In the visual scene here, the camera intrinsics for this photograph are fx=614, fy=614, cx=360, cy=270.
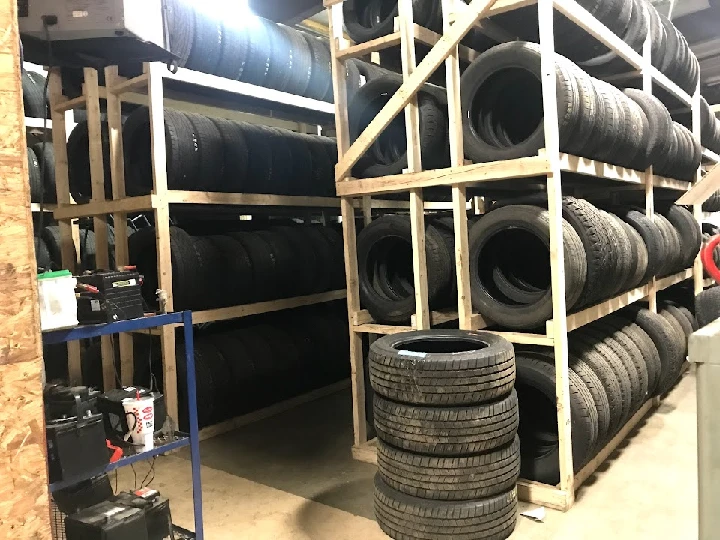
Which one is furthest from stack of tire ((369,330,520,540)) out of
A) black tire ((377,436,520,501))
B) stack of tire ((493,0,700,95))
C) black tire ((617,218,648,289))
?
stack of tire ((493,0,700,95))

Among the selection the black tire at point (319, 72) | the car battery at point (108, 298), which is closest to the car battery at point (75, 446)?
the car battery at point (108, 298)

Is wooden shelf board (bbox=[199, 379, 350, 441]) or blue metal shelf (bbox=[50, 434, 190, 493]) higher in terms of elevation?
blue metal shelf (bbox=[50, 434, 190, 493])

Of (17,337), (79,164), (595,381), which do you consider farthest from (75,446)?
(79,164)

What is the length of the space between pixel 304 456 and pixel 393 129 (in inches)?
95.2

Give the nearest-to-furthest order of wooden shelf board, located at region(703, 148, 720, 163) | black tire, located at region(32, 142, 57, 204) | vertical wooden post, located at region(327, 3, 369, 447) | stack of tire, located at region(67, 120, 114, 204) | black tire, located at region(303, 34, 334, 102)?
vertical wooden post, located at region(327, 3, 369, 447) → stack of tire, located at region(67, 120, 114, 204) → black tire, located at region(32, 142, 57, 204) → black tire, located at region(303, 34, 334, 102) → wooden shelf board, located at region(703, 148, 720, 163)

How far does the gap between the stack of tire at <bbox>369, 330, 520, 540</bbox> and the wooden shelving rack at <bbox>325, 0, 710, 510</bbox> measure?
43cm

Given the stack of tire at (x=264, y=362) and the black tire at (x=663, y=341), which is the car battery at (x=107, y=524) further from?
the black tire at (x=663, y=341)

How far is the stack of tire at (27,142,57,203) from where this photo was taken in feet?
17.2

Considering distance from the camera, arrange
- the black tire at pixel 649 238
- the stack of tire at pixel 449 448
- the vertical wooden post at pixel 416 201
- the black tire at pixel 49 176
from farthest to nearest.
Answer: the black tire at pixel 49 176 < the black tire at pixel 649 238 < the vertical wooden post at pixel 416 201 < the stack of tire at pixel 449 448

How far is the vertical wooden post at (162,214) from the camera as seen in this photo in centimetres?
422

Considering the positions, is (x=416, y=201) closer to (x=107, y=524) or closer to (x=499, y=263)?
(x=499, y=263)

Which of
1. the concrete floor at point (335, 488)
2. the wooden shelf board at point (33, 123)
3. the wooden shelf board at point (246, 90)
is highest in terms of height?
the wooden shelf board at point (246, 90)

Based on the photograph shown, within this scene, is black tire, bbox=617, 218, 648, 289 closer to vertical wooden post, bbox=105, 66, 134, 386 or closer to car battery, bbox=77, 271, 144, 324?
car battery, bbox=77, 271, 144, 324

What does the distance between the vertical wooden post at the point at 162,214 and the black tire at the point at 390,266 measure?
4.44 feet
